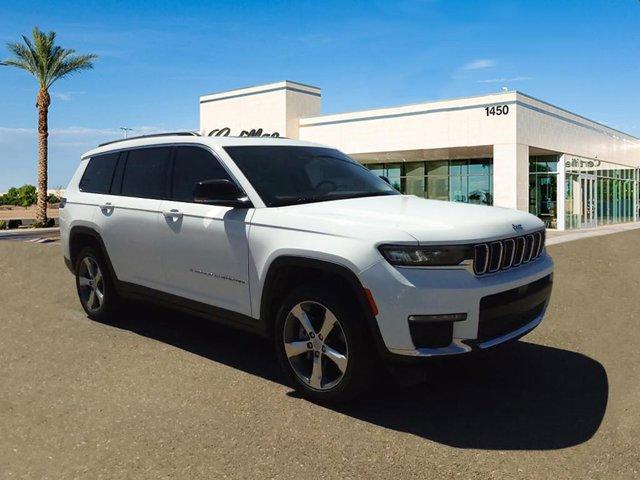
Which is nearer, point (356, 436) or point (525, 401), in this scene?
point (356, 436)

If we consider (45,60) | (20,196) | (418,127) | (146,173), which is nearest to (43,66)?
(45,60)


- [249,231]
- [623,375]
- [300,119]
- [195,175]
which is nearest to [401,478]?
[249,231]

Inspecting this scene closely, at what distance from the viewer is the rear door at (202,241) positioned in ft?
15.0

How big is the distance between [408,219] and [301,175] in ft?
4.59

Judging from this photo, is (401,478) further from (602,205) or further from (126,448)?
(602,205)

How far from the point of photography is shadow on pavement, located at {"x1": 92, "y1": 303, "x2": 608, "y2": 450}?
3730 mm

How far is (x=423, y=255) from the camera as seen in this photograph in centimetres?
368

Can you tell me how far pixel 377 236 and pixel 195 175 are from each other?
2.08 metres

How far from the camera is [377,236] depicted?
12.4ft

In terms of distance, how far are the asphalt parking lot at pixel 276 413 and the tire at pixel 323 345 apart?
0.18 m

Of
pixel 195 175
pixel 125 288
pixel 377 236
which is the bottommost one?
Answer: pixel 125 288

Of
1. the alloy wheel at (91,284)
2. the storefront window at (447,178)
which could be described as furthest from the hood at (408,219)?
the storefront window at (447,178)

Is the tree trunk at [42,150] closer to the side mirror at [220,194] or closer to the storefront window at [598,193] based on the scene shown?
the storefront window at [598,193]

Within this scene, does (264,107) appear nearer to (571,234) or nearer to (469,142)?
(469,142)
